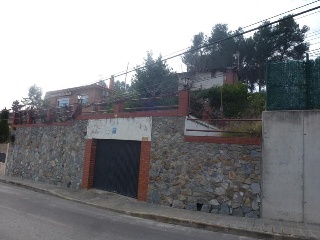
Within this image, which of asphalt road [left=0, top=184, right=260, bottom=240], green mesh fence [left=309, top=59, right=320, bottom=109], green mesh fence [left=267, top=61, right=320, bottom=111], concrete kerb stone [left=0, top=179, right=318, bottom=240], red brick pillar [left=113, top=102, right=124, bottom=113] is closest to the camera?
asphalt road [left=0, top=184, right=260, bottom=240]

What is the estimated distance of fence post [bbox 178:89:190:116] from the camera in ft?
32.6

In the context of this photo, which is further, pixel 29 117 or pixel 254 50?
pixel 254 50

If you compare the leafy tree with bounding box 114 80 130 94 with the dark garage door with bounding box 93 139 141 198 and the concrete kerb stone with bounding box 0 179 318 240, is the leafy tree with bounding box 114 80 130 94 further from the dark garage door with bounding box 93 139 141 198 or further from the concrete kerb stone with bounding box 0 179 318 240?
the concrete kerb stone with bounding box 0 179 318 240

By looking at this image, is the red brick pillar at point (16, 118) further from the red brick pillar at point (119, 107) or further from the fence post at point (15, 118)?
the red brick pillar at point (119, 107)

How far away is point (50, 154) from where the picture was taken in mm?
14875

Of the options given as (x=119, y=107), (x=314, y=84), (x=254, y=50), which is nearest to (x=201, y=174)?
(x=314, y=84)

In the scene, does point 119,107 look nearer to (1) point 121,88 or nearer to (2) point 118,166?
(2) point 118,166

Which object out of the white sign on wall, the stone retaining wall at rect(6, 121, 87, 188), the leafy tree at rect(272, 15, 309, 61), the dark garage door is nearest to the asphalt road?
the dark garage door

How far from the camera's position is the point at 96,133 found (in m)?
12.8

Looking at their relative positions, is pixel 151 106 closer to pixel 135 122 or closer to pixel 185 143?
pixel 135 122

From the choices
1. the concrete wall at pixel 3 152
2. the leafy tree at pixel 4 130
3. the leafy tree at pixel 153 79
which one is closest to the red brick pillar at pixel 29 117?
the leafy tree at pixel 4 130

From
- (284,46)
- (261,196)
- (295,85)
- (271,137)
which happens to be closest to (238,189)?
(261,196)

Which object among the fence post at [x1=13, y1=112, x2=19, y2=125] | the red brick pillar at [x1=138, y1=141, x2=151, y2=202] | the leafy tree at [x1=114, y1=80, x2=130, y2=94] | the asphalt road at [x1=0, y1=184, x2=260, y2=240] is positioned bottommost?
the asphalt road at [x1=0, y1=184, x2=260, y2=240]

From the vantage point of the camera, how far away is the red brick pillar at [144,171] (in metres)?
10.4
